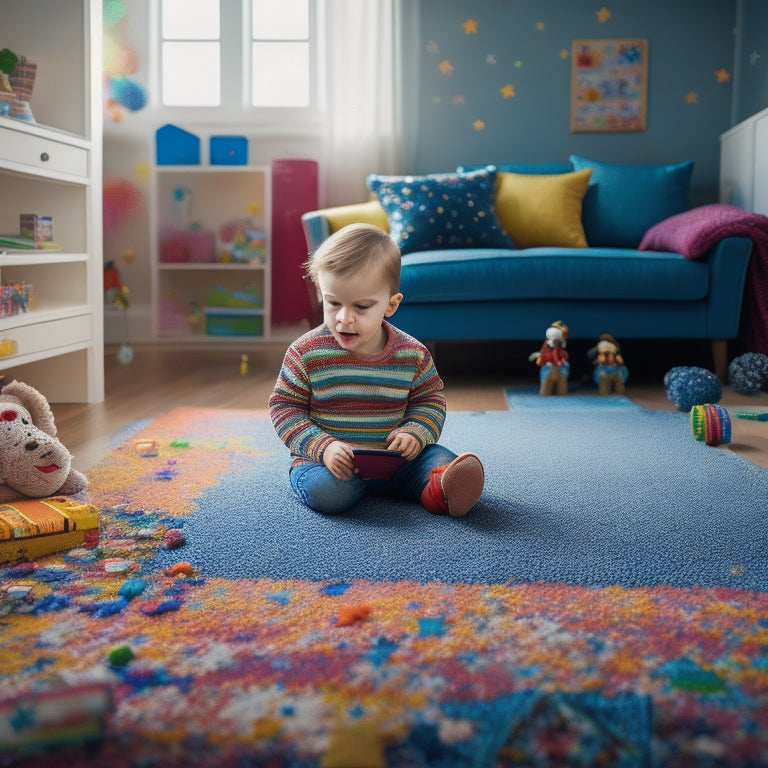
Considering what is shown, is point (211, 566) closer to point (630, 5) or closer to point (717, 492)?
point (717, 492)

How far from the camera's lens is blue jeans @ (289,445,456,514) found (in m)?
1.45

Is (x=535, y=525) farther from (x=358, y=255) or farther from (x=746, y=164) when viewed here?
(x=746, y=164)

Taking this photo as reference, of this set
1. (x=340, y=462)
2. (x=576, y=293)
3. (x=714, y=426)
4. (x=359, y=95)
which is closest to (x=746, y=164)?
(x=576, y=293)

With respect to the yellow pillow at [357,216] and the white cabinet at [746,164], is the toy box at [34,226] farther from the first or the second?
the white cabinet at [746,164]

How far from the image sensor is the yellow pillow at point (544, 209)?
137 inches

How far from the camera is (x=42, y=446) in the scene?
1.45 metres

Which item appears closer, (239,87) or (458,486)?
(458,486)

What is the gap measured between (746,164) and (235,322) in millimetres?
2233

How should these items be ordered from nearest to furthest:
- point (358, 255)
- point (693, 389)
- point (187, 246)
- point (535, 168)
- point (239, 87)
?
point (358, 255)
point (693, 389)
point (535, 168)
point (187, 246)
point (239, 87)

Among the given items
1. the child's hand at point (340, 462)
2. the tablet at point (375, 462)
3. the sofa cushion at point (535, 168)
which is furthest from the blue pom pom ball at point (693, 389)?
the sofa cushion at point (535, 168)

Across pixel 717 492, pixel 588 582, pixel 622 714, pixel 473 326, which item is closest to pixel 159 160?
pixel 473 326

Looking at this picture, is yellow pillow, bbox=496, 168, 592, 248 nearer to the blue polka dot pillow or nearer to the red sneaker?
the blue polka dot pillow

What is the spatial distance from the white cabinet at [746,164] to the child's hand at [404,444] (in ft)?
7.51

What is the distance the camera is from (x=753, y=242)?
2.86 meters
